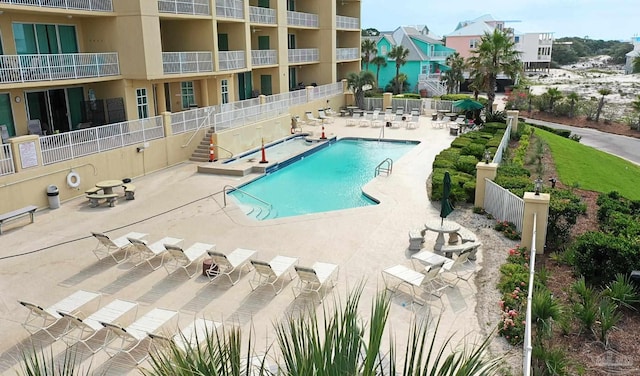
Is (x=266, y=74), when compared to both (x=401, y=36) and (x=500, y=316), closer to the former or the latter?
(x=500, y=316)

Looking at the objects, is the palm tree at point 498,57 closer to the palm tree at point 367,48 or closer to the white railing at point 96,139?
the white railing at point 96,139

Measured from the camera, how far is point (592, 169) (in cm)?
2359

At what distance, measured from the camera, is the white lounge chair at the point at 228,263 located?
1145 cm

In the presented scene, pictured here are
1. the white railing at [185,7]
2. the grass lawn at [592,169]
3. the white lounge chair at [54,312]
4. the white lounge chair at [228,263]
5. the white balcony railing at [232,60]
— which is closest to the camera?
the white lounge chair at [54,312]

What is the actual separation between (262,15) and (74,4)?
556 inches

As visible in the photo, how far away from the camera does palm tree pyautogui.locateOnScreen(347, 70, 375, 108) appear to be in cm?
3900

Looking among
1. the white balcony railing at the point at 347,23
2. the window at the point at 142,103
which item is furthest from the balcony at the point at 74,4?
the white balcony railing at the point at 347,23

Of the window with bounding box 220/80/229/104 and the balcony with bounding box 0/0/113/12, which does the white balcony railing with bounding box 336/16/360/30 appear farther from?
the balcony with bounding box 0/0/113/12

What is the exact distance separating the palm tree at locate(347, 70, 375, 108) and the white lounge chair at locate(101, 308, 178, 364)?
3188cm

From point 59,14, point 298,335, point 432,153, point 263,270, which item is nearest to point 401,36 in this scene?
point 432,153

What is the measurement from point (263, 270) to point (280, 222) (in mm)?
4573

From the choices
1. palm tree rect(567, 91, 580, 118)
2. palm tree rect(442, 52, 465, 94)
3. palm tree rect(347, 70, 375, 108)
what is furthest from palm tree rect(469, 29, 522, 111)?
palm tree rect(442, 52, 465, 94)

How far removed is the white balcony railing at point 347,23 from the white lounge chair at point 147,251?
3216 centimetres

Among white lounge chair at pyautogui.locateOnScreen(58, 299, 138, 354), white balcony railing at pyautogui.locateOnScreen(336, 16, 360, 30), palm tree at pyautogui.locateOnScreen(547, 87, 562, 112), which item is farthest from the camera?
palm tree at pyautogui.locateOnScreen(547, 87, 562, 112)
